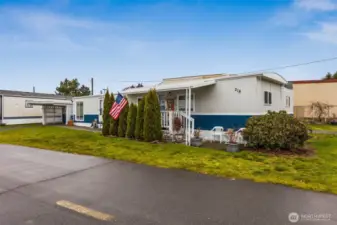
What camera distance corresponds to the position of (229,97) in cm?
1180

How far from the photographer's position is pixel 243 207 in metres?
3.95

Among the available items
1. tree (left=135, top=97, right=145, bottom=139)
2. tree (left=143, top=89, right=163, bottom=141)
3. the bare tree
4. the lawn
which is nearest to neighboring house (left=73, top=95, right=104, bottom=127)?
tree (left=135, top=97, right=145, bottom=139)

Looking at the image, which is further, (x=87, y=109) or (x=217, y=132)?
(x=87, y=109)

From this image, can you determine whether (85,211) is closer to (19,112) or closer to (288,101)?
(288,101)

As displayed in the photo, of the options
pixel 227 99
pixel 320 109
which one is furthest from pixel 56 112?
pixel 320 109

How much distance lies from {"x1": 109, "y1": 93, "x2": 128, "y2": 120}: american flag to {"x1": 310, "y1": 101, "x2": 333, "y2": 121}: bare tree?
19.4 meters

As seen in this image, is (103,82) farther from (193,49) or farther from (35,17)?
(35,17)

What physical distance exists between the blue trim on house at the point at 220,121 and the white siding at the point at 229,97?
20cm

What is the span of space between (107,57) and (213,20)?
9.67 meters

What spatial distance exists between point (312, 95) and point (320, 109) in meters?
3.54

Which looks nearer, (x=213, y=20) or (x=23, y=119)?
(x=213, y=20)

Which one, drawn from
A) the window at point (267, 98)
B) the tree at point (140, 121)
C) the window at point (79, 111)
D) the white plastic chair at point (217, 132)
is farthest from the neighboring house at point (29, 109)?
the window at point (267, 98)

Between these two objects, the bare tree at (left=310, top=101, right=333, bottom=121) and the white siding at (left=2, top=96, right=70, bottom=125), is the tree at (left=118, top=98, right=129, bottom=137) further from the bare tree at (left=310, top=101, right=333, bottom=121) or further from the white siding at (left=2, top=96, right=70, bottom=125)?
the bare tree at (left=310, top=101, right=333, bottom=121)

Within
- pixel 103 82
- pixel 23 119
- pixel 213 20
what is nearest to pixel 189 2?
pixel 213 20
